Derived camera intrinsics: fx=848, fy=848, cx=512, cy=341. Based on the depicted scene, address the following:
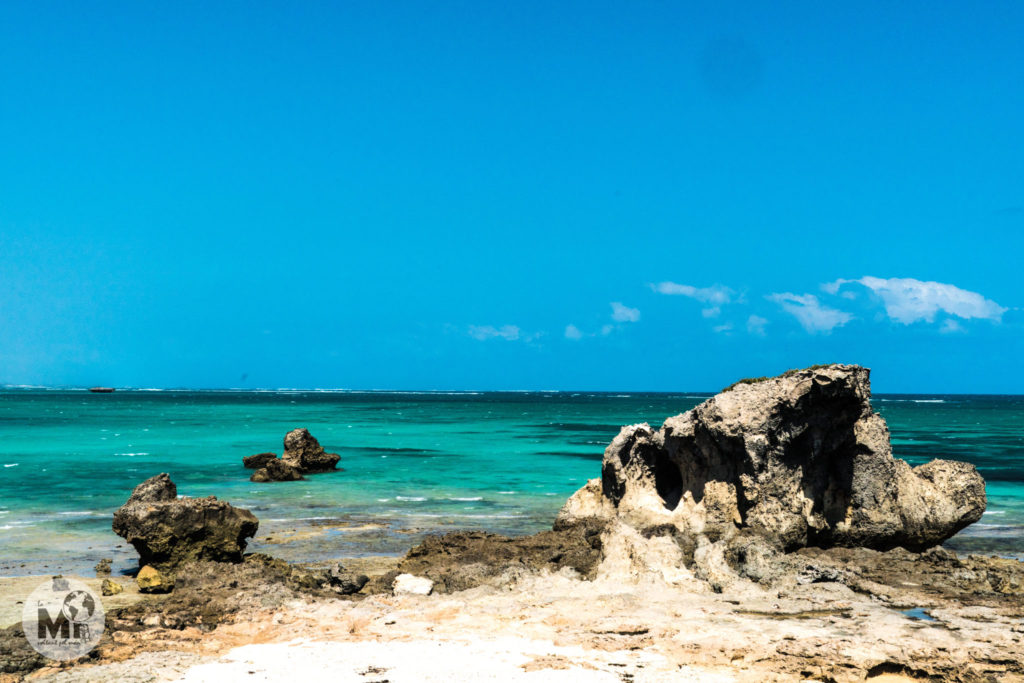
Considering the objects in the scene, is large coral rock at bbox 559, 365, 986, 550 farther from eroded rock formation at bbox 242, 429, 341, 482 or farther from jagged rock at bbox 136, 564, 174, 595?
eroded rock formation at bbox 242, 429, 341, 482

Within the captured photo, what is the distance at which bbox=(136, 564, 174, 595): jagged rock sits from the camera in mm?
11180

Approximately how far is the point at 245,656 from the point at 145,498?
5.63 m

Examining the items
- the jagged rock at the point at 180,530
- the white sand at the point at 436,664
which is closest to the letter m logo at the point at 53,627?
the white sand at the point at 436,664

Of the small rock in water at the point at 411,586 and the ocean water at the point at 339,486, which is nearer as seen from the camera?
the small rock in water at the point at 411,586

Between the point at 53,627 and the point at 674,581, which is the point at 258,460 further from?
the point at 674,581

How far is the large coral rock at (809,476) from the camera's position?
1244cm

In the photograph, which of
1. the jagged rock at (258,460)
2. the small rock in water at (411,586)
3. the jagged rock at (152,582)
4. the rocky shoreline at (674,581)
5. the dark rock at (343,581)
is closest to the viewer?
the rocky shoreline at (674,581)

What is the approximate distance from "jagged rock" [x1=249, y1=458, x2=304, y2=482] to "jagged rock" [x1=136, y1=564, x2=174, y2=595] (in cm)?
1447

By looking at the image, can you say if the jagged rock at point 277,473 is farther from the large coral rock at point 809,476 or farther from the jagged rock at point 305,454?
the large coral rock at point 809,476

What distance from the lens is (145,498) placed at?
507 inches

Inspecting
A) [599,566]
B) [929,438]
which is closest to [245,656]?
[599,566]

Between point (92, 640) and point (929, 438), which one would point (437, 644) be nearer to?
point (92, 640)

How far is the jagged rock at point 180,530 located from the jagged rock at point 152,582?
0.23m

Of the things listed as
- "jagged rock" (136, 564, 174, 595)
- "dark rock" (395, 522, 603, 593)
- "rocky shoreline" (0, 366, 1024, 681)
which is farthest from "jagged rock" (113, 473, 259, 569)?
"dark rock" (395, 522, 603, 593)
